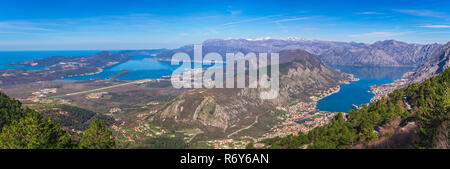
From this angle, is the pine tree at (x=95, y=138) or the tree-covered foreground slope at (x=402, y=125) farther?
the pine tree at (x=95, y=138)

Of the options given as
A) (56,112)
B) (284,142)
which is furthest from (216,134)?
(56,112)

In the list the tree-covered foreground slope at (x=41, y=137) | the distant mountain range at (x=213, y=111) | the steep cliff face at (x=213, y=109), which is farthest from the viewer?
the steep cliff face at (x=213, y=109)

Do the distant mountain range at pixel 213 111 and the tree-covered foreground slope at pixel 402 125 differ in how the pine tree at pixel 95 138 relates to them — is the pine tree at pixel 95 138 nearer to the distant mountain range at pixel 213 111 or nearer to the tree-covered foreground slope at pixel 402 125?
the tree-covered foreground slope at pixel 402 125

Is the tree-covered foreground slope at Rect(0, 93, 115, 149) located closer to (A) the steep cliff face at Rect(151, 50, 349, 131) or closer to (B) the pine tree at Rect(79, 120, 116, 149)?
(B) the pine tree at Rect(79, 120, 116, 149)

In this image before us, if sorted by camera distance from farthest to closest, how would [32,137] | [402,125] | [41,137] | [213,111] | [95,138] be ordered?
[213,111] → [402,125] → [95,138] → [41,137] → [32,137]

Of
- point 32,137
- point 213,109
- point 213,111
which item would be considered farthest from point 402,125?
point 213,109

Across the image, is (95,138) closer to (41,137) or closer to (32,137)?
(41,137)

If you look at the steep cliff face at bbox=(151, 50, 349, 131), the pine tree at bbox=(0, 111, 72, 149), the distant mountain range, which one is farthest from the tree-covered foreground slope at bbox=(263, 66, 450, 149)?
the steep cliff face at bbox=(151, 50, 349, 131)

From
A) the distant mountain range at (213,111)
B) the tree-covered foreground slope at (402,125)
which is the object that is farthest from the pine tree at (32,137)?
the distant mountain range at (213,111)

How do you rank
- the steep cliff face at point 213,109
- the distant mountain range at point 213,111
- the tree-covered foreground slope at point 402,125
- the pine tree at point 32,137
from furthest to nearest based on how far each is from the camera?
1. the steep cliff face at point 213,109
2. the distant mountain range at point 213,111
3. the pine tree at point 32,137
4. the tree-covered foreground slope at point 402,125
